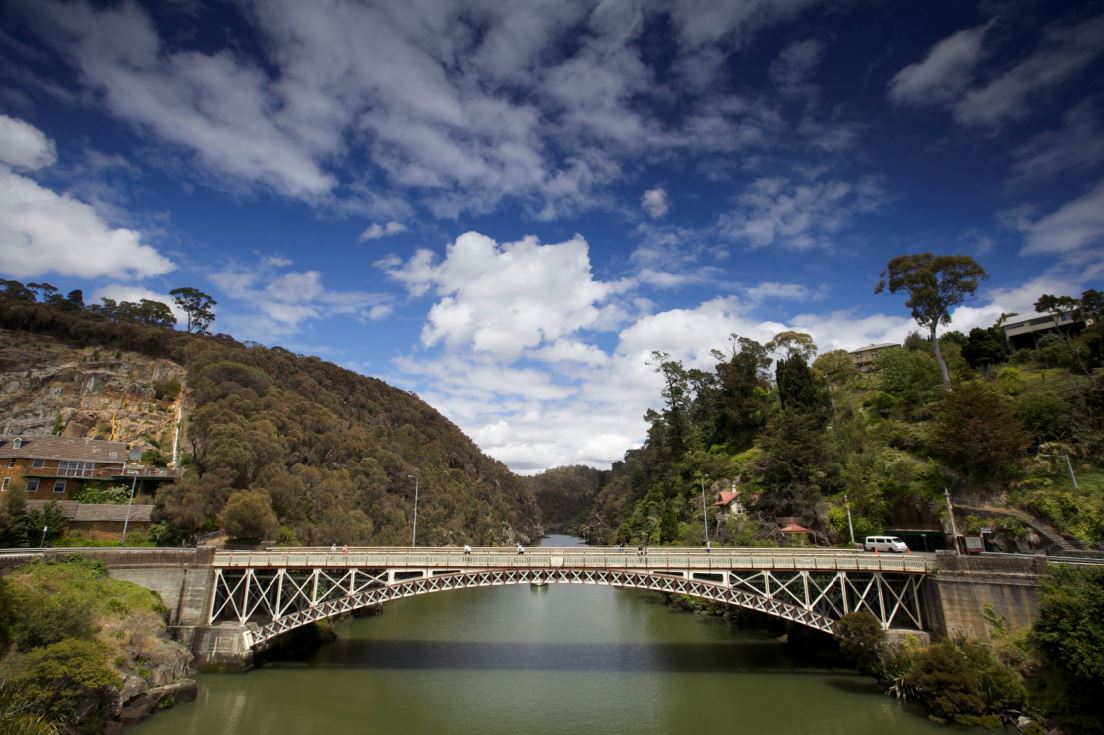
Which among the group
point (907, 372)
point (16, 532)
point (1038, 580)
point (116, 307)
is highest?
point (116, 307)

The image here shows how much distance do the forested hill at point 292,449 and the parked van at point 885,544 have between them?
140 ft

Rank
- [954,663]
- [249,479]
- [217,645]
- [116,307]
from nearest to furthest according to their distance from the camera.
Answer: [954,663] → [217,645] → [249,479] → [116,307]

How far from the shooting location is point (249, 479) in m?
53.3

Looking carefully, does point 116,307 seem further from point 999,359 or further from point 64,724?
point 999,359

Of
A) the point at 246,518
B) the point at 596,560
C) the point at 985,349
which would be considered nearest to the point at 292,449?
the point at 246,518

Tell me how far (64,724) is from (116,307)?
91.7m

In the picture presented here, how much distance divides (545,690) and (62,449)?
4858 cm

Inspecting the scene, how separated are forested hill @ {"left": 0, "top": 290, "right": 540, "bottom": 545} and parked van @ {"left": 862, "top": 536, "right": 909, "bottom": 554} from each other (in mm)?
42581

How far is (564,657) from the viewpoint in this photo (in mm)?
33875

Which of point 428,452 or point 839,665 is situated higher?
point 428,452

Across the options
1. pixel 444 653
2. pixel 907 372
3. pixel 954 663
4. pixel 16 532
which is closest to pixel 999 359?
pixel 907 372

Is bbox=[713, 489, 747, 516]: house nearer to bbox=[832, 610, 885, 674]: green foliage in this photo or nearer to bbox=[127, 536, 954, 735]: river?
bbox=[127, 536, 954, 735]: river

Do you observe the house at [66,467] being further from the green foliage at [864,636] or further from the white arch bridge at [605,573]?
the green foliage at [864,636]

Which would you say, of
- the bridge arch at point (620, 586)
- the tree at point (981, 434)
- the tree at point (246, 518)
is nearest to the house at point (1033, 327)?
the tree at point (981, 434)
